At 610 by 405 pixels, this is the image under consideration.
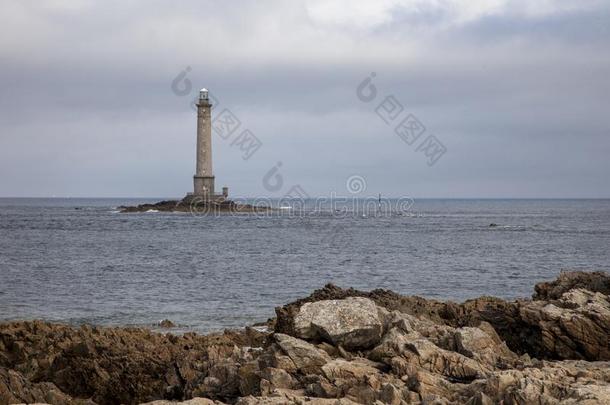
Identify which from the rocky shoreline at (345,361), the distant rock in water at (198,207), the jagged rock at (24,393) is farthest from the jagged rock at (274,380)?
the distant rock in water at (198,207)

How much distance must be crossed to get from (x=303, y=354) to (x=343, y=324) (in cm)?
145

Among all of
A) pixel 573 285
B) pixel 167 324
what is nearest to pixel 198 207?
pixel 167 324

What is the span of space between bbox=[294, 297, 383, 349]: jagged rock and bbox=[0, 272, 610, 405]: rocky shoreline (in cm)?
2

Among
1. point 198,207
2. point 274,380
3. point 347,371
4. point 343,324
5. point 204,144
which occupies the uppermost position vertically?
point 204,144

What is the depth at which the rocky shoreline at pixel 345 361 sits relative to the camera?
10453 millimetres

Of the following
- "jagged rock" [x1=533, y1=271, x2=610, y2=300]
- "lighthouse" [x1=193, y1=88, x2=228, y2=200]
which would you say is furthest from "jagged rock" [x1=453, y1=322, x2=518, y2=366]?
"lighthouse" [x1=193, y1=88, x2=228, y2=200]

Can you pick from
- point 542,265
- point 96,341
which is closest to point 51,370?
point 96,341

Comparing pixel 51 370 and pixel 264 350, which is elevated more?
pixel 264 350

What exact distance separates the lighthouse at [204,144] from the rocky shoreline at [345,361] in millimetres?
76920

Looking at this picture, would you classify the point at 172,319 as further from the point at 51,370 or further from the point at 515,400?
the point at 515,400

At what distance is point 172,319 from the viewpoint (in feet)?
84.2

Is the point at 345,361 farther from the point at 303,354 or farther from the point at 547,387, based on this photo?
the point at 547,387

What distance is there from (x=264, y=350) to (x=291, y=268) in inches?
1169

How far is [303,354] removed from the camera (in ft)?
39.5
